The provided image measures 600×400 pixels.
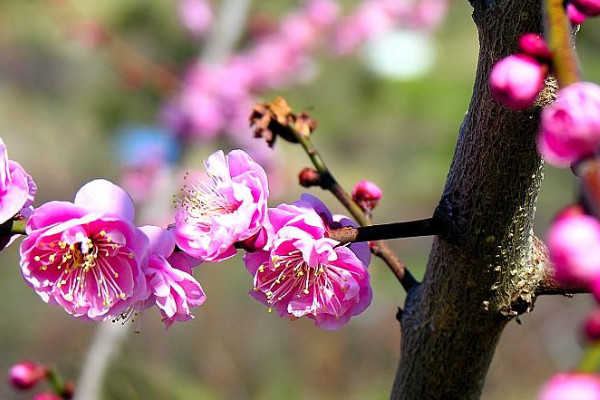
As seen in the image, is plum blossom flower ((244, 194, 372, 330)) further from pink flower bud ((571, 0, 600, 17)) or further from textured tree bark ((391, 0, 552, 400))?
pink flower bud ((571, 0, 600, 17))

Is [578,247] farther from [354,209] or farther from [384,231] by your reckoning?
[354,209]

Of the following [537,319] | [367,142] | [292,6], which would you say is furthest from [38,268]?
[367,142]

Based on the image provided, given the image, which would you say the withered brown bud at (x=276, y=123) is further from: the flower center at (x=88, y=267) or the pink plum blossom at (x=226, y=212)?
the flower center at (x=88, y=267)

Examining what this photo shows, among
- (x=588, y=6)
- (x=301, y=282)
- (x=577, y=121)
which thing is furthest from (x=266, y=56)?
(x=577, y=121)

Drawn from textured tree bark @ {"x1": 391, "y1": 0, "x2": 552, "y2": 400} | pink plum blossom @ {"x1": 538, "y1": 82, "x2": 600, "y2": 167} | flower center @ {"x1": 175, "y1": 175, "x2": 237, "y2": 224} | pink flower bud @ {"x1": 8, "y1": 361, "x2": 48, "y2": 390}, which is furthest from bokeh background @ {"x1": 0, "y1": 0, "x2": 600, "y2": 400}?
pink flower bud @ {"x1": 8, "y1": 361, "x2": 48, "y2": 390}

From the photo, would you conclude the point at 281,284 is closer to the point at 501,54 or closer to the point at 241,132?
the point at 501,54

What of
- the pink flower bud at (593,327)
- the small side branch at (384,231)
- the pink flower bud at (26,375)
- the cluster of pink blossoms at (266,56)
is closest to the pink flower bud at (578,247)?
the pink flower bud at (593,327)
